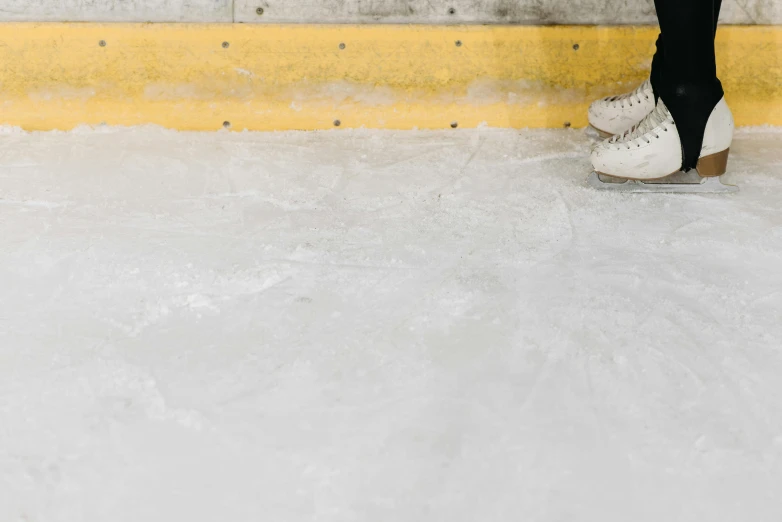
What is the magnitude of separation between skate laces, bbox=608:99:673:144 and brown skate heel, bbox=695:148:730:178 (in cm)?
13

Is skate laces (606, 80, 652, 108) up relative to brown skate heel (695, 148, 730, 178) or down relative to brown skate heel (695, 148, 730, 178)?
up

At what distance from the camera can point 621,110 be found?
213cm

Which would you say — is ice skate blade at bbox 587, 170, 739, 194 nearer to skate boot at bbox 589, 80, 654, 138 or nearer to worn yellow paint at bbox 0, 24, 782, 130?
skate boot at bbox 589, 80, 654, 138

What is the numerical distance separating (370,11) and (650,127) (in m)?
0.88

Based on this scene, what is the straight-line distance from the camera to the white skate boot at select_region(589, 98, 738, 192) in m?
1.87

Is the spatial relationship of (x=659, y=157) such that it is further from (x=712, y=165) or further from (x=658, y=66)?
(x=658, y=66)

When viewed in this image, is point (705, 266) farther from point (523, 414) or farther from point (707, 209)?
point (523, 414)

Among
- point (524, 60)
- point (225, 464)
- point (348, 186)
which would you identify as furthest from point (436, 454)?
point (524, 60)

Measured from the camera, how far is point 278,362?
128 centimetres

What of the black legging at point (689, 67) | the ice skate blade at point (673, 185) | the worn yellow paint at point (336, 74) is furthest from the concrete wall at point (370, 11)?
the ice skate blade at point (673, 185)

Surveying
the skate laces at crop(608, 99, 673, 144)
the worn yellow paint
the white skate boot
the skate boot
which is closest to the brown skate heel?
the white skate boot

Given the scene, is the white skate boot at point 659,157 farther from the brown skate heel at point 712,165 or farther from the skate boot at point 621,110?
the skate boot at point 621,110

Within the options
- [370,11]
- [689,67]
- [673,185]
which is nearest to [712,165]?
[673,185]

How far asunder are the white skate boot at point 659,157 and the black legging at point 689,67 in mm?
22
